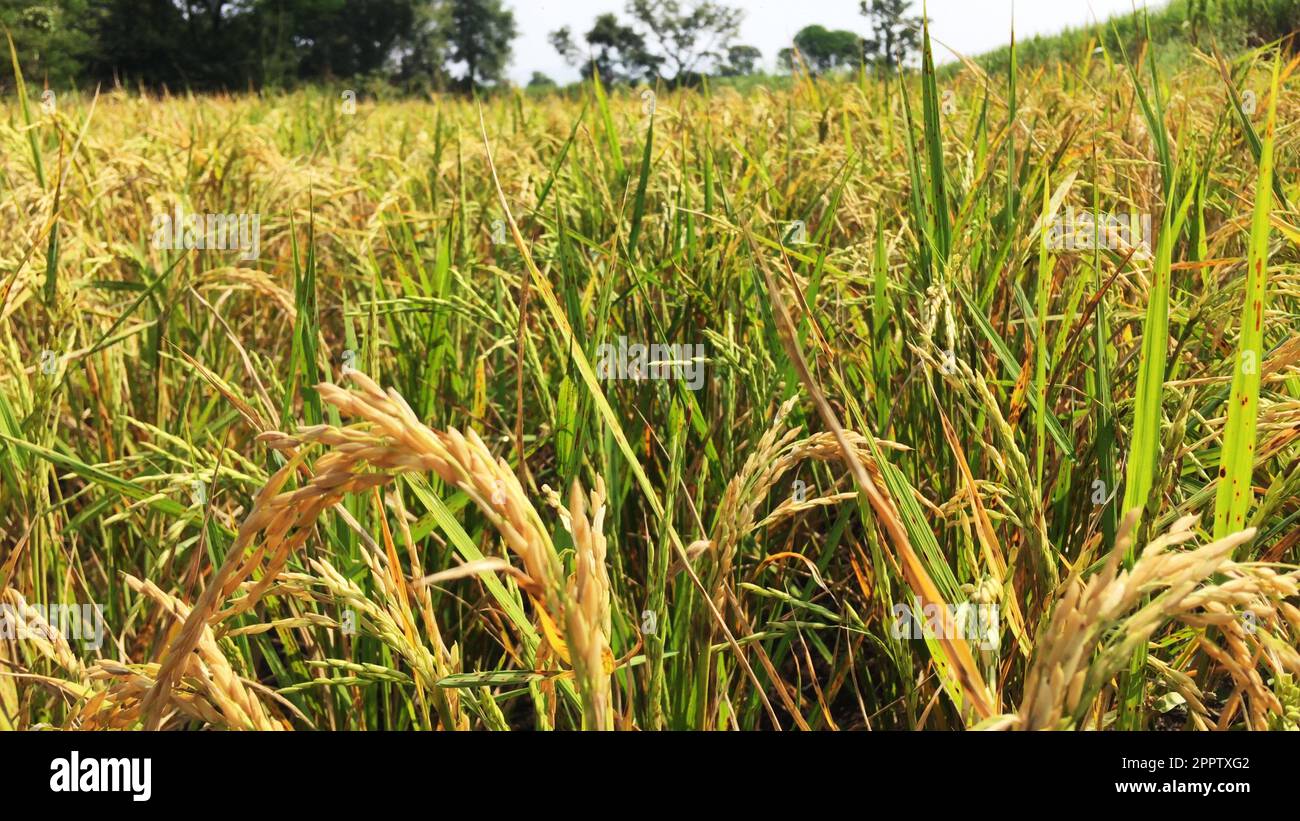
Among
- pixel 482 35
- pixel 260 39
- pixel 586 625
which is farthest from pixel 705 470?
pixel 482 35

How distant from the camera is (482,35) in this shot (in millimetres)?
45656

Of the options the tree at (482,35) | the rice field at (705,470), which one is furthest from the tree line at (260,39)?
the rice field at (705,470)

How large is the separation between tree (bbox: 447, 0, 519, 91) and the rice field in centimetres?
4382

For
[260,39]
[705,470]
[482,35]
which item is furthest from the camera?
[482,35]

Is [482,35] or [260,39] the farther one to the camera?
[482,35]

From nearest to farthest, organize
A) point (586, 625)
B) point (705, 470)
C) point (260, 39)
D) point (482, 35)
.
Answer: point (586, 625) < point (705, 470) < point (260, 39) < point (482, 35)

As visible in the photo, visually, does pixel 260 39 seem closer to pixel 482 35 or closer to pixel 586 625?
pixel 482 35

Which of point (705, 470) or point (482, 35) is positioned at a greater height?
point (482, 35)

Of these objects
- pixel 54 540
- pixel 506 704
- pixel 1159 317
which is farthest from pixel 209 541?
pixel 1159 317

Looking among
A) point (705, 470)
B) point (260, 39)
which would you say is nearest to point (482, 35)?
point (260, 39)

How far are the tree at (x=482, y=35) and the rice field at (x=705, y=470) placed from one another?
43816mm

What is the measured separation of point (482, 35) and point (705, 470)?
48.7 meters

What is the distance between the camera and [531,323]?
1.98 metres
